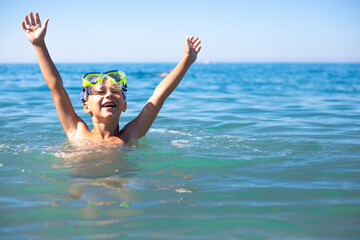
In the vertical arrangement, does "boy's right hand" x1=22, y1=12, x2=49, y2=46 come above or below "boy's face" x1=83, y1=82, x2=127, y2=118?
above

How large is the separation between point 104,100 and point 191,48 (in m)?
1.25

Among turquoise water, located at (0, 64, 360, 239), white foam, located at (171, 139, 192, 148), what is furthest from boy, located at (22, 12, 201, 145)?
white foam, located at (171, 139, 192, 148)

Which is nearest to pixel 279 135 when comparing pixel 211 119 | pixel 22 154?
pixel 211 119

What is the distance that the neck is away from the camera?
446cm

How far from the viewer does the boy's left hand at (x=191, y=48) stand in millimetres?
4492

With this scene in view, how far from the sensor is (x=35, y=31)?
3.90 metres

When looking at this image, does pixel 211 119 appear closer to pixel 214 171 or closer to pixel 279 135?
pixel 279 135

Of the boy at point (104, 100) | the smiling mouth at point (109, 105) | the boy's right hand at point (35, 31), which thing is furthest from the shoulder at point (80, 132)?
the boy's right hand at point (35, 31)

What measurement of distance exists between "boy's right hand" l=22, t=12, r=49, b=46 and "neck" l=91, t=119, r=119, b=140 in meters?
1.14

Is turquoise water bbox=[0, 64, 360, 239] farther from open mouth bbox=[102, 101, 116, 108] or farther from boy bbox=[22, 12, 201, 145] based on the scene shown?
open mouth bbox=[102, 101, 116, 108]

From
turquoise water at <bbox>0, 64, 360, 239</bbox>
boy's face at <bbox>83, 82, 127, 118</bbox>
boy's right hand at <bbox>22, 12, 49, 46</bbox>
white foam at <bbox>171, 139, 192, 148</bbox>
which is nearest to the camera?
turquoise water at <bbox>0, 64, 360, 239</bbox>

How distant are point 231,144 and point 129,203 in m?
2.65

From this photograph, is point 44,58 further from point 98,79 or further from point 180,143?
point 180,143

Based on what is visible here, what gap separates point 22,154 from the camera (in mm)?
4637
